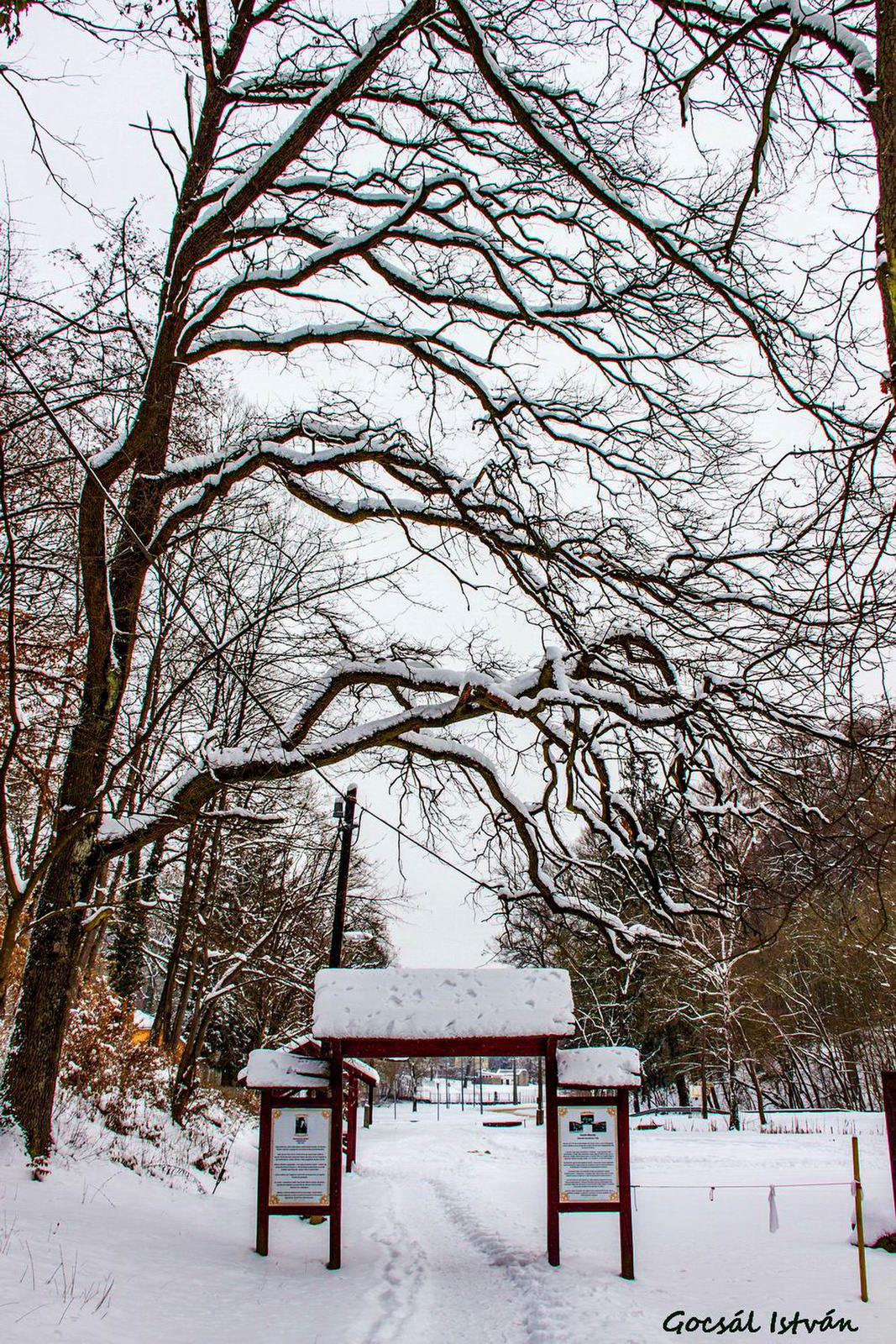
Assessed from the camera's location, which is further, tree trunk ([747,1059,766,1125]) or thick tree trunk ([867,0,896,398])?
tree trunk ([747,1059,766,1125])

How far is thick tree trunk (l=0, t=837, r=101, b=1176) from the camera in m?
7.86

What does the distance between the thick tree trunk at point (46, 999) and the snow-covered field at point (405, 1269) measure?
17.7 inches

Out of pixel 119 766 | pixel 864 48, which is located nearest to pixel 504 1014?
pixel 119 766

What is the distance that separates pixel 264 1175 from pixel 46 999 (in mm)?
3528

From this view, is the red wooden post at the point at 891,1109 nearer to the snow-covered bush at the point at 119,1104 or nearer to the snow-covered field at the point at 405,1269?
the snow-covered field at the point at 405,1269

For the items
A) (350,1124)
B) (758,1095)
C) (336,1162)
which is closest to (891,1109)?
(336,1162)

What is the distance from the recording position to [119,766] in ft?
16.9

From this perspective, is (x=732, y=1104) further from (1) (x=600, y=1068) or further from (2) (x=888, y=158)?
(2) (x=888, y=158)

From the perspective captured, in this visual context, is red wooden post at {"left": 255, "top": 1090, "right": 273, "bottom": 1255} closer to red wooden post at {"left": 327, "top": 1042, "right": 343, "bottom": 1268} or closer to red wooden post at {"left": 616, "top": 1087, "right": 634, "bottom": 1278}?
red wooden post at {"left": 327, "top": 1042, "right": 343, "bottom": 1268}

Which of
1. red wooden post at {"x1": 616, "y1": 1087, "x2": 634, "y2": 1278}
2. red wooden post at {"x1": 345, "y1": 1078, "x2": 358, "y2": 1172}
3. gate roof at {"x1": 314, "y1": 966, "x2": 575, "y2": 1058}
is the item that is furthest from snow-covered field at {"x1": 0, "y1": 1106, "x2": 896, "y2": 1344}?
gate roof at {"x1": 314, "y1": 966, "x2": 575, "y2": 1058}

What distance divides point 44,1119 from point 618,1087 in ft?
19.2

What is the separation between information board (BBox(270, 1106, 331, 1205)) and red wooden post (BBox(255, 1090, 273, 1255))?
51 millimetres

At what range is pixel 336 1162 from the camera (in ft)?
32.8

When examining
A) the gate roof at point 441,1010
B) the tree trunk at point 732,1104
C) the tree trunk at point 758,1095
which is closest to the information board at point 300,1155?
the gate roof at point 441,1010
